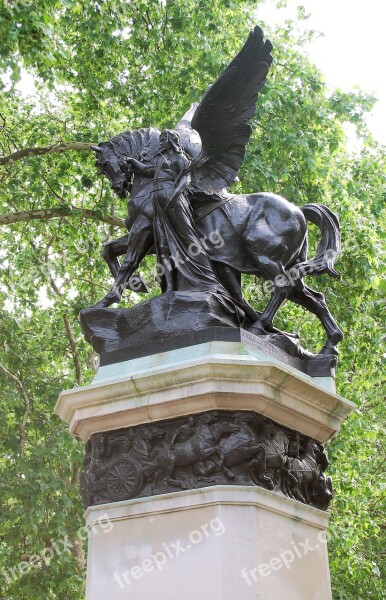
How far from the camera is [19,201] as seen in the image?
13805 mm

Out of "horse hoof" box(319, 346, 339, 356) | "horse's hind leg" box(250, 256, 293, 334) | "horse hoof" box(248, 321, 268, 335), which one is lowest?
"horse hoof" box(319, 346, 339, 356)

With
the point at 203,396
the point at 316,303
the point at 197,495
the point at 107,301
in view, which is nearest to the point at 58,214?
the point at 107,301

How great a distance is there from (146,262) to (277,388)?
8525 mm

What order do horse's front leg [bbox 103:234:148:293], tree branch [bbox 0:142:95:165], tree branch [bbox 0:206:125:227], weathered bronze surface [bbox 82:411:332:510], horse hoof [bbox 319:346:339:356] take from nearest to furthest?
weathered bronze surface [bbox 82:411:332:510], horse hoof [bbox 319:346:339:356], horse's front leg [bbox 103:234:148:293], tree branch [bbox 0:206:125:227], tree branch [bbox 0:142:95:165]

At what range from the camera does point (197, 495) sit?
4723mm

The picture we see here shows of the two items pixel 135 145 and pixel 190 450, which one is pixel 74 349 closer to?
pixel 135 145

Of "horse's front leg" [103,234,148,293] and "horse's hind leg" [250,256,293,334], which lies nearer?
"horse's hind leg" [250,256,293,334]

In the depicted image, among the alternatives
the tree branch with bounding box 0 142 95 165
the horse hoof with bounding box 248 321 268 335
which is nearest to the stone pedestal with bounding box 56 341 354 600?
the horse hoof with bounding box 248 321 268 335

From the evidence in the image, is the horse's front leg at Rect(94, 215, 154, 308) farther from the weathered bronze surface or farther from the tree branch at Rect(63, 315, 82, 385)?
the tree branch at Rect(63, 315, 82, 385)

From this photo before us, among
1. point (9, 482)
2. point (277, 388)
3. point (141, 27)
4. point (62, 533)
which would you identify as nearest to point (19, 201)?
point (141, 27)

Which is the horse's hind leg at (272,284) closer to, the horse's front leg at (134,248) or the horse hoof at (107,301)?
the horse's front leg at (134,248)

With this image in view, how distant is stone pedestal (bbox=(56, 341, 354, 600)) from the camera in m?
4.59


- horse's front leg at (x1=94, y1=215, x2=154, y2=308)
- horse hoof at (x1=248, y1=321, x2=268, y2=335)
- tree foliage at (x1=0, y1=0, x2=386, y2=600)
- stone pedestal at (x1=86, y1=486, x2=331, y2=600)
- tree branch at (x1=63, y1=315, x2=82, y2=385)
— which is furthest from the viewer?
tree branch at (x1=63, y1=315, x2=82, y2=385)

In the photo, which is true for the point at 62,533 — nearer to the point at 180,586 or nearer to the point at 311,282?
the point at 311,282
